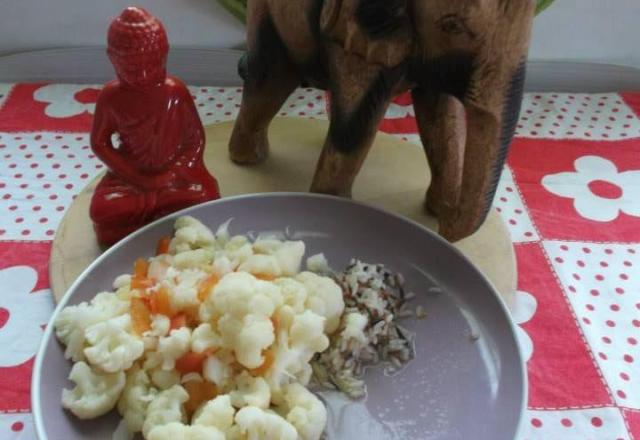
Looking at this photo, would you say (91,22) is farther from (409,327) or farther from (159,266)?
(409,327)

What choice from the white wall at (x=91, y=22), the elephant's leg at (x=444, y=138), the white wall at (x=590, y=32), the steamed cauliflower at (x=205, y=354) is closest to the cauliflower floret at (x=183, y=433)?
the steamed cauliflower at (x=205, y=354)

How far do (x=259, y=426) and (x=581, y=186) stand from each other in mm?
509

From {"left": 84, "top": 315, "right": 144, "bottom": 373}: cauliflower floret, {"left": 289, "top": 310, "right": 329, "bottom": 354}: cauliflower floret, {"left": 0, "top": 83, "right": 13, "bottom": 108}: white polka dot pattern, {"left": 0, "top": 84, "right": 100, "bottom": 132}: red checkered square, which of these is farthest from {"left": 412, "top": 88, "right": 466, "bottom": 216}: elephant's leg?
{"left": 0, "top": 83, "right": 13, "bottom": 108}: white polka dot pattern

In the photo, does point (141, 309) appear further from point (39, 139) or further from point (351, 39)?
point (39, 139)

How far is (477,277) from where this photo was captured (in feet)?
1.92

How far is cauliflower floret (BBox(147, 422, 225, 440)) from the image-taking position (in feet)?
1.44

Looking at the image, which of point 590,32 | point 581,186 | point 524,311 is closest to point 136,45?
point 524,311

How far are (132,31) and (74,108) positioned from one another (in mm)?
387

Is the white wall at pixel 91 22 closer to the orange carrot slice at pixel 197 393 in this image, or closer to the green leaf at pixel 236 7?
the green leaf at pixel 236 7

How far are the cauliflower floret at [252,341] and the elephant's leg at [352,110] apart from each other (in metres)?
0.19

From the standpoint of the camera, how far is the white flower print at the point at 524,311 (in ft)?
2.02

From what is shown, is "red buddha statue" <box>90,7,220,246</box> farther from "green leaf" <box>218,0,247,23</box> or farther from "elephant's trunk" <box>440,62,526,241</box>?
"green leaf" <box>218,0,247,23</box>

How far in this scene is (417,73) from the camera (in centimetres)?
57

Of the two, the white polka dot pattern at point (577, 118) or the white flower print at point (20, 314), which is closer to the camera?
the white flower print at point (20, 314)
